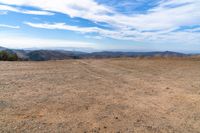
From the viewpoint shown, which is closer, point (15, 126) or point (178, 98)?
point (15, 126)

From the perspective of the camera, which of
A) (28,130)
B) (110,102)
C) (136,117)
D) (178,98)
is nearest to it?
(28,130)

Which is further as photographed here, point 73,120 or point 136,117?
point 136,117

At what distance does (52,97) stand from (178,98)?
445cm

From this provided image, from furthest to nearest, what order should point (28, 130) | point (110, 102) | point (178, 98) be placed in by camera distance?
point (178, 98) → point (110, 102) → point (28, 130)

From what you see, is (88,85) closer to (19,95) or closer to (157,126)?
(19,95)

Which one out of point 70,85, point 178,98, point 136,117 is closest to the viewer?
point 136,117

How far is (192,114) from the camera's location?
7566 millimetres

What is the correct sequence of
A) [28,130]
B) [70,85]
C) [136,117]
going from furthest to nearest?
1. [70,85]
2. [136,117]
3. [28,130]

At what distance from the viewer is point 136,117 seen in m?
7.07

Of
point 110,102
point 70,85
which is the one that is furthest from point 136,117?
point 70,85

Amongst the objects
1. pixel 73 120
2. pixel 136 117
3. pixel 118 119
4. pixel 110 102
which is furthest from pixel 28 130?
pixel 110 102

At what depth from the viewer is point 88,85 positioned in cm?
1175

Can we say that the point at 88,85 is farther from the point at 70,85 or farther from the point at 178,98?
the point at 178,98

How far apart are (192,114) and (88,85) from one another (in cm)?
525
